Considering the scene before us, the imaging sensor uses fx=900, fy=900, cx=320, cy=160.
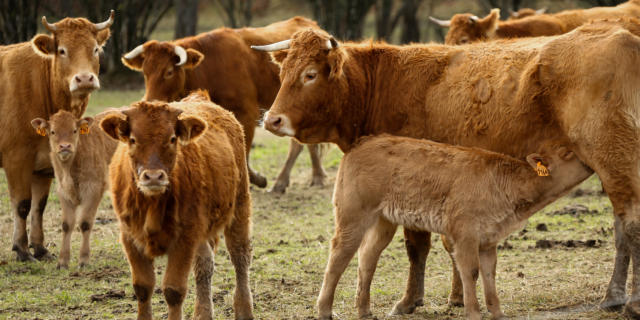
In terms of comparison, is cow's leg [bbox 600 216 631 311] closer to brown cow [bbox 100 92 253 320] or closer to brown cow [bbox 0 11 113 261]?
brown cow [bbox 100 92 253 320]

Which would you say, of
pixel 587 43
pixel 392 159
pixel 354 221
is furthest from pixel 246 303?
pixel 587 43

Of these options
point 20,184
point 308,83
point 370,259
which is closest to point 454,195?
point 370,259

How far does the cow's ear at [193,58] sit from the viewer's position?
1083 cm

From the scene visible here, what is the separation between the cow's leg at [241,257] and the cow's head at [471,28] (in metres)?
8.27

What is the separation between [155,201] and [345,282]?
281 centimetres

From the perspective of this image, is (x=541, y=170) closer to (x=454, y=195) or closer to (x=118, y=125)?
(x=454, y=195)

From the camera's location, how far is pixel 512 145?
670 cm

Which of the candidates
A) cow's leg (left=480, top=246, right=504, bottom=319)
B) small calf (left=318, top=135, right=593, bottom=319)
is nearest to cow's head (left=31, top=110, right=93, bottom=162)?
small calf (left=318, top=135, right=593, bottom=319)

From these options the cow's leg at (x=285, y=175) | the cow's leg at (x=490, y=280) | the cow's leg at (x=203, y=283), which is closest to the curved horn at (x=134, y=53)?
the cow's leg at (x=285, y=175)

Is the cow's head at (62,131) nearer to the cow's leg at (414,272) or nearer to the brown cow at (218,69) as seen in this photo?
the brown cow at (218,69)

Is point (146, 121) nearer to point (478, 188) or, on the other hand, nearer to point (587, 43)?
point (478, 188)

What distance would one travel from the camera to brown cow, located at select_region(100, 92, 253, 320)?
5590mm

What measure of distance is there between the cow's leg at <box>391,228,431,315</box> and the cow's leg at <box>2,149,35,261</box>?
12.9 feet

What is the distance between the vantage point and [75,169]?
884 centimetres
